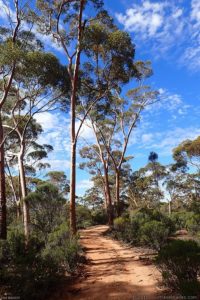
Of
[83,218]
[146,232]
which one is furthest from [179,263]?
[83,218]

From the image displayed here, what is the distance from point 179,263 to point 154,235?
5.50m

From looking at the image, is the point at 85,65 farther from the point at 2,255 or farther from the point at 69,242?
the point at 2,255

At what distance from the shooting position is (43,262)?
254 inches

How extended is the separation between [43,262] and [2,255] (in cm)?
157

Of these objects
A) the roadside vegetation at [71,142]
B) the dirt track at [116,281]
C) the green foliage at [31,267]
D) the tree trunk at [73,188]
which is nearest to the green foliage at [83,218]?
the roadside vegetation at [71,142]

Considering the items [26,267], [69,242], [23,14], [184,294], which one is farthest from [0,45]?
[184,294]

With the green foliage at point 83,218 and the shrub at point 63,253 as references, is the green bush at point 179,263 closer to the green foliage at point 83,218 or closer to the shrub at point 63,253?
the shrub at point 63,253

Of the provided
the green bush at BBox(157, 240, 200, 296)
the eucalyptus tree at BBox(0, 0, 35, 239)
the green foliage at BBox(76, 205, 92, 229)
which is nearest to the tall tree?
the eucalyptus tree at BBox(0, 0, 35, 239)

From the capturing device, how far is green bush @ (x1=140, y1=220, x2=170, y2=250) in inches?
411

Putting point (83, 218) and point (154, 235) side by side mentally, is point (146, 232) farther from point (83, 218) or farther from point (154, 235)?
point (83, 218)

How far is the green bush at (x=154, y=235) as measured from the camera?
10449 mm

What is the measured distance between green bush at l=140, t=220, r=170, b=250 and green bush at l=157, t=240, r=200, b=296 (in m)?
4.84

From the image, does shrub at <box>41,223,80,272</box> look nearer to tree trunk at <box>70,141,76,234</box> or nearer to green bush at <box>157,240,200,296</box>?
tree trunk at <box>70,141,76,234</box>

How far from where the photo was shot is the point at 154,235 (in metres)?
10.6
